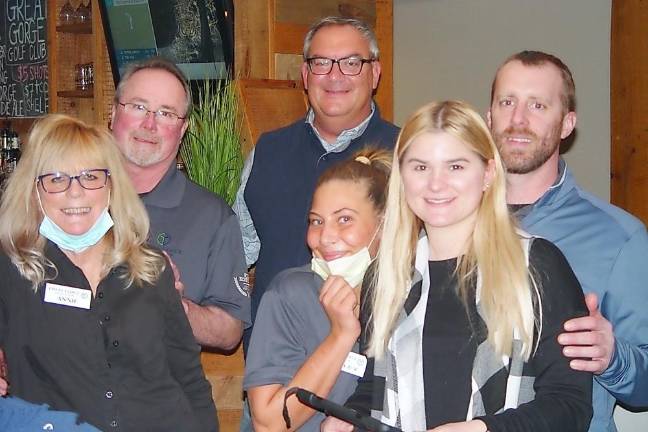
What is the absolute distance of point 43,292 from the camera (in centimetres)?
232

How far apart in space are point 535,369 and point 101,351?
1077mm

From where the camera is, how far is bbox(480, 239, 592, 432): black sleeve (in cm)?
177

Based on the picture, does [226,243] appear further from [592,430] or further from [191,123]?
[592,430]

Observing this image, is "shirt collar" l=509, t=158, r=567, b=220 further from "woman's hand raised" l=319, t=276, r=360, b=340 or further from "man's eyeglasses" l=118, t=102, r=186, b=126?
"man's eyeglasses" l=118, t=102, r=186, b=126

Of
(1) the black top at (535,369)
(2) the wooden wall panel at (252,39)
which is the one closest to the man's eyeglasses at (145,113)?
(1) the black top at (535,369)

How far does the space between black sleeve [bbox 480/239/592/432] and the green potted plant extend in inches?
77.7

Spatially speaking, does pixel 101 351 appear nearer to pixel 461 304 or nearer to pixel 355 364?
pixel 355 364

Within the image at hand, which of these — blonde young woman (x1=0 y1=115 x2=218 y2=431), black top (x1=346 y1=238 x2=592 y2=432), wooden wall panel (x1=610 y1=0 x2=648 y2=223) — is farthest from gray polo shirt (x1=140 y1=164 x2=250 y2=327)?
wooden wall panel (x1=610 y1=0 x2=648 y2=223)

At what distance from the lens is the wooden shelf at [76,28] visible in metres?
6.14

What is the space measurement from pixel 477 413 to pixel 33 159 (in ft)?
4.34

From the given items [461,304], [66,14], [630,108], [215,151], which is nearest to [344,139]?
[215,151]

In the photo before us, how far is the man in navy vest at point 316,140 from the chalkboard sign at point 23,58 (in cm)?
392

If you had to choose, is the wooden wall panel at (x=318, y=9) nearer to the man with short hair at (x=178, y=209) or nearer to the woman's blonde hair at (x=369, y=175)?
the man with short hair at (x=178, y=209)

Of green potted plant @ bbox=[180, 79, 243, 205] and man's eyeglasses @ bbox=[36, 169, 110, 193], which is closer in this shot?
man's eyeglasses @ bbox=[36, 169, 110, 193]
